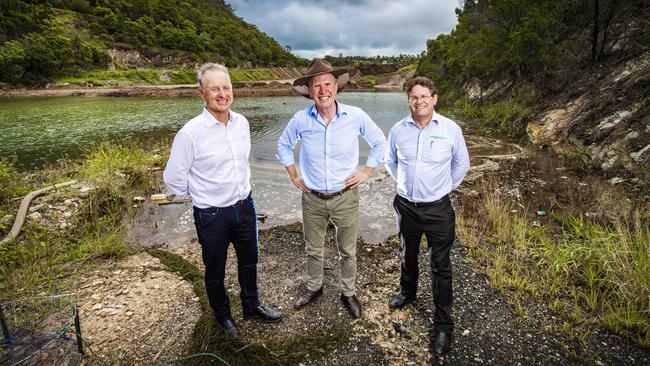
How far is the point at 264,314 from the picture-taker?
3.87 meters

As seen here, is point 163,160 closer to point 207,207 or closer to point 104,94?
point 207,207

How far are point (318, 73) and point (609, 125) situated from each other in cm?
1146

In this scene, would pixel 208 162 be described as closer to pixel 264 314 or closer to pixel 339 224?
pixel 339 224

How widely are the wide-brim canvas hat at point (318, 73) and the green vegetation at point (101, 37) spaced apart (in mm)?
62471

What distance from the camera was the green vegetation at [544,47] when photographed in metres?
14.3

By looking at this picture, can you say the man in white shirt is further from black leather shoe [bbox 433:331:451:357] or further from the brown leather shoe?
black leather shoe [bbox 433:331:451:357]

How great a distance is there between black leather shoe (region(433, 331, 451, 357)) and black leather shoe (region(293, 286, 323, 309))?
5.12 feet

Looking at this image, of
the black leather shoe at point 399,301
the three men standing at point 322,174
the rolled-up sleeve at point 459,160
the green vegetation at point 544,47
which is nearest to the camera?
the three men standing at point 322,174

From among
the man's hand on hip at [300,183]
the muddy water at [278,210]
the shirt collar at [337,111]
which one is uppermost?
the shirt collar at [337,111]

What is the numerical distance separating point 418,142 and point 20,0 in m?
99.1

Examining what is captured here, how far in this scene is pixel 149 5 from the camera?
96875 millimetres

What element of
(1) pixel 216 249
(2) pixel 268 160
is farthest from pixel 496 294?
(2) pixel 268 160

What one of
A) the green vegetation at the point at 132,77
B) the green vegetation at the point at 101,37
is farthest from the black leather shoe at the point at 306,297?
the green vegetation at the point at 132,77

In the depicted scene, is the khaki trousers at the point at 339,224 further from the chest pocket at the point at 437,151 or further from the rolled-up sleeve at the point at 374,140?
the chest pocket at the point at 437,151
